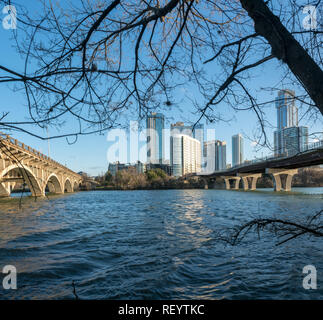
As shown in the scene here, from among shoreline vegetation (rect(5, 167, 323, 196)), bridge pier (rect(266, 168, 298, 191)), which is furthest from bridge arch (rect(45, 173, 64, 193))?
bridge pier (rect(266, 168, 298, 191))

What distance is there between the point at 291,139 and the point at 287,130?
18 centimetres

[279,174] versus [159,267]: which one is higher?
[279,174]

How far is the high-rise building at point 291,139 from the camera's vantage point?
272 cm

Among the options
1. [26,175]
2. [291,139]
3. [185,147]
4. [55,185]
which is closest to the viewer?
[26,175]

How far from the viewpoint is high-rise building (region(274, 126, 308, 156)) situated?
107 inches

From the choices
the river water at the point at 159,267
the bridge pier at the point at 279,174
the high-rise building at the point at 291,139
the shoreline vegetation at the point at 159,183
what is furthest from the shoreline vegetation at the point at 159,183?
the high-rise building at the point at 291,139

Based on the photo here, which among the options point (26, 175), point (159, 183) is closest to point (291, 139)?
point (26, 175)

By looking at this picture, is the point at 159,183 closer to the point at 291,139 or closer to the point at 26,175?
the point at 291,139

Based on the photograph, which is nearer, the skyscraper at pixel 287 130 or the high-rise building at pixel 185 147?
the skyscraper at pixel 287 130

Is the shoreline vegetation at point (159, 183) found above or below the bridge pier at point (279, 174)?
below

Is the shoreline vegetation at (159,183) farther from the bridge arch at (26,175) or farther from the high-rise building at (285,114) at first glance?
the high-rise building at (285,114)

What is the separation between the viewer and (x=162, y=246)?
8211 mm

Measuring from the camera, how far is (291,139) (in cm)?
300
